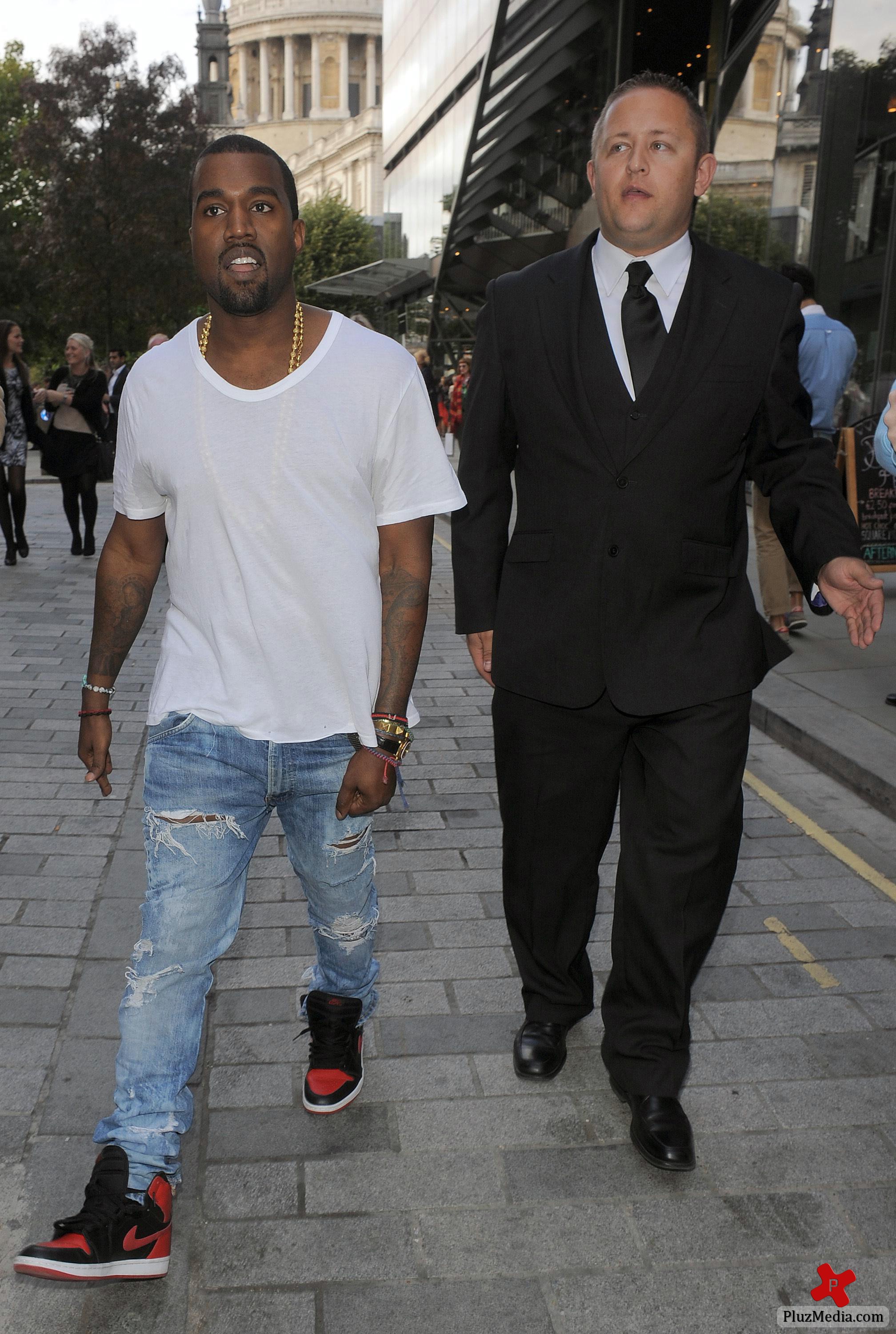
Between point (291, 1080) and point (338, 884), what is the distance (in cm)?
68

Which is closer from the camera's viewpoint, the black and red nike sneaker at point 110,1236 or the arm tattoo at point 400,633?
the black and red nike sneaker at point 110,1236

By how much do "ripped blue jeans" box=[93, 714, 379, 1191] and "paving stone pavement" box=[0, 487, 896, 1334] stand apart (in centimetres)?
29

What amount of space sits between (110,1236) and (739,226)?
16.8m

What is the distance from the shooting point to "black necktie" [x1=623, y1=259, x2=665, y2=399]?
285 centimetres

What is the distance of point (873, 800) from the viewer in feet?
17.9

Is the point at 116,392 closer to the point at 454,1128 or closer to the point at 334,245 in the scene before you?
the point at 454,1128

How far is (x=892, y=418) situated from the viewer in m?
2.95

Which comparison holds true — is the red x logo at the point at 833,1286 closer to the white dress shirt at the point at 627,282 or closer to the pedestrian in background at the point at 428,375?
the white dress shirt at the point at 627,282

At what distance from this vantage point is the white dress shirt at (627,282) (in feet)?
9.41

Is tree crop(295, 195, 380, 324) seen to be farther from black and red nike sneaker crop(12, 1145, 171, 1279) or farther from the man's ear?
black and red nike sneaker crop(12, 1145, 171, 1279)

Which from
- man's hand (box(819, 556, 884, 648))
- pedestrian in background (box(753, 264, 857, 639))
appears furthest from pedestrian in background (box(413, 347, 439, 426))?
man's hand (box(819, 556, 884, 648))

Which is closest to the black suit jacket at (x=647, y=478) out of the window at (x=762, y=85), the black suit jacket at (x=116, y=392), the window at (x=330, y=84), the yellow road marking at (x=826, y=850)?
the yellow road marking at (x=826, y=850)

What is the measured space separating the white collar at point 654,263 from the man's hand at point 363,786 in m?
1.17

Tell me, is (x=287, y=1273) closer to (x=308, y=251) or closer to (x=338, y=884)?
(x=338, y=884)
